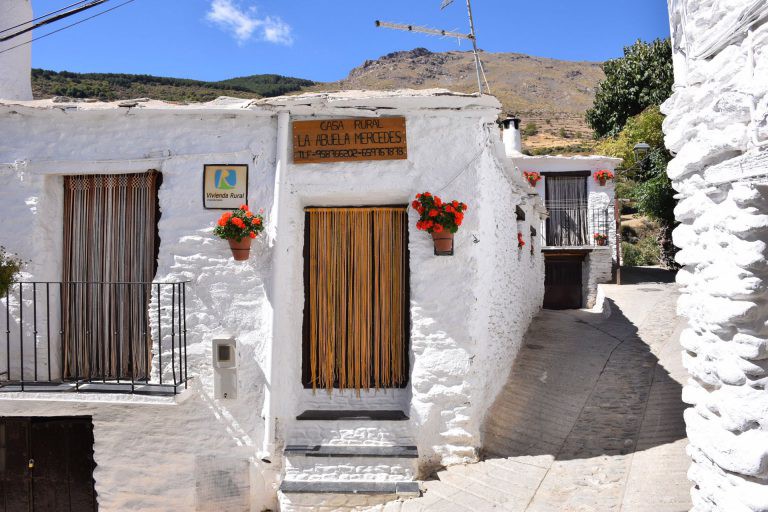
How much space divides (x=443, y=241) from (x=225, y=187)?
2645 mm

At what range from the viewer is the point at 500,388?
22.9 feet

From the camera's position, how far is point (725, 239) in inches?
129

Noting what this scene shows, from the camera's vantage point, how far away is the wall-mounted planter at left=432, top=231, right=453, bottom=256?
18.7 ft

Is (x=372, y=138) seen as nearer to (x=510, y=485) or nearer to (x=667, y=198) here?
(x=510, y=485)

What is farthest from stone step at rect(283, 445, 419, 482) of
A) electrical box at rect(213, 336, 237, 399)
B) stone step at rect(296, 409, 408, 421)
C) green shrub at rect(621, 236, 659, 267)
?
green shrub at rect(621, 236, 659, 267)

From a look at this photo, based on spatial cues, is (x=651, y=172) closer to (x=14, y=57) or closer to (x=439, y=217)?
(x=439, y=217)

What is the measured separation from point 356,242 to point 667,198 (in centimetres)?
1452

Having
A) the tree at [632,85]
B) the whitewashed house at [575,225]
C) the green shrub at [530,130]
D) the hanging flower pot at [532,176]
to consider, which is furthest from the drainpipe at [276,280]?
the green shrub at [530,130]

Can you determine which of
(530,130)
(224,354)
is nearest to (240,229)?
(224,354)

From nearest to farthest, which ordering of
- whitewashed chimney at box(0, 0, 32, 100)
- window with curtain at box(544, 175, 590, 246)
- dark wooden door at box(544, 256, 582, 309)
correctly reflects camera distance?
1. whitewashed chimney at box(0, 0, 32, 100)
2. window with curtain at box(544, 175, 590, 246)
3. dark wooden door at box(544, 256, 582, 309)

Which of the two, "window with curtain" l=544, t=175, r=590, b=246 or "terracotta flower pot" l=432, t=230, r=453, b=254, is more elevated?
"window with curtain" l=544, t=175, r=590, b=246

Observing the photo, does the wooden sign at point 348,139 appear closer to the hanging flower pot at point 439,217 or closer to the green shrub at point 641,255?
the hanging flower pot at point 439,217

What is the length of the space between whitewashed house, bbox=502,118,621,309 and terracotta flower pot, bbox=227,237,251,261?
11.8 meters

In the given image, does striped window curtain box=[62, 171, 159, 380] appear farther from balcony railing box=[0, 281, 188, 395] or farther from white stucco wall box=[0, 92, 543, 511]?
white stucco wall box=[0, 92, 543, 511]
